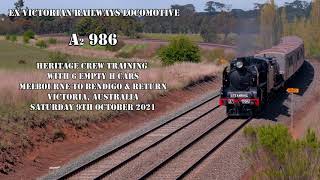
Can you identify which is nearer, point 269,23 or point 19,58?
point 19,58

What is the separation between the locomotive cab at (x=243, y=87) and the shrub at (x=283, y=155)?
28.8ft

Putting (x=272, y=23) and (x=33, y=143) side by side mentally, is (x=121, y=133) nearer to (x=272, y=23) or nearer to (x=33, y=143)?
(x=33, y=143)

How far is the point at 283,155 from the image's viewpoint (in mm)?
14469

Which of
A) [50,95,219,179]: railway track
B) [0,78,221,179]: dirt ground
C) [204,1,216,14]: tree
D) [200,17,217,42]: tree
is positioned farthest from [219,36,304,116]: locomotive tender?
[204,1,216,14]: tree

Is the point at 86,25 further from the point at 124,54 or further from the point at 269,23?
the point at 269,23

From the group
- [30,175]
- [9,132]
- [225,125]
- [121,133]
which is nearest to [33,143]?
[9,132]

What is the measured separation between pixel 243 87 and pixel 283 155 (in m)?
11.1

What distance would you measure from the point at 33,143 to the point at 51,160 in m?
1.26

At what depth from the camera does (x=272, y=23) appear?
78500 millimetres

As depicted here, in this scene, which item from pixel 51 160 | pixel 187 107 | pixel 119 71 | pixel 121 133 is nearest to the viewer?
pixel 51 160

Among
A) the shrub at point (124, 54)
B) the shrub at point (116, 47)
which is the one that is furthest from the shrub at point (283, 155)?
the shrub at point (116, 47)

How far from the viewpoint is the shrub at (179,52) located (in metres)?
48.7

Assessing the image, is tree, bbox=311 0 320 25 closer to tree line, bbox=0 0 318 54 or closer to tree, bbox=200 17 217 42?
tree line, bbox=0 0 318 54

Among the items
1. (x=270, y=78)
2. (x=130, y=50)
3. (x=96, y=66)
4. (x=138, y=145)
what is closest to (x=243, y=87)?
(x=270, y=78)
